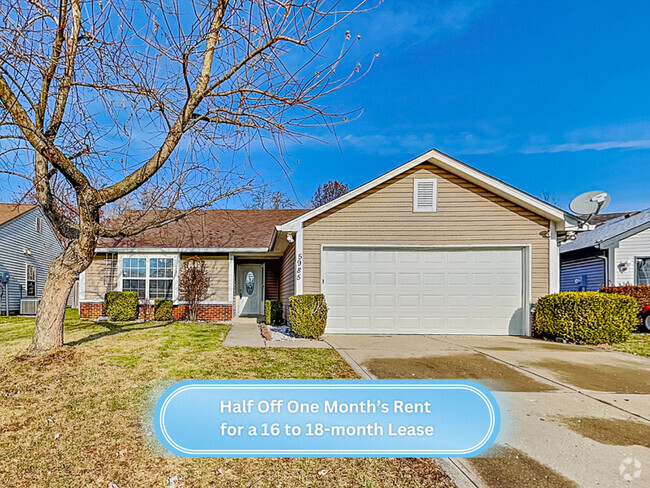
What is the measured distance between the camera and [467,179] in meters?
9.65

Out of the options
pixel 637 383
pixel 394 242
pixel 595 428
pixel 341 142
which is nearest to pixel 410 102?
pixel 394 242

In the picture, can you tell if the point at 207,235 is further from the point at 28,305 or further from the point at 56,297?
the point at 28,305

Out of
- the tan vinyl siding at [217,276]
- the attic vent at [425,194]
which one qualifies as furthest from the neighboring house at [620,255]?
the tan vinyl siding at [217,276]

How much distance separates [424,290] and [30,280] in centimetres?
2037

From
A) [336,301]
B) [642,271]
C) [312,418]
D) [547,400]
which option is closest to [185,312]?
[336,301]

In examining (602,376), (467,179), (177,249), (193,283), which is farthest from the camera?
(177,249)

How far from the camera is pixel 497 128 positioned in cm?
1617

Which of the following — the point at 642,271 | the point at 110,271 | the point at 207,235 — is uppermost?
the point at 207,235

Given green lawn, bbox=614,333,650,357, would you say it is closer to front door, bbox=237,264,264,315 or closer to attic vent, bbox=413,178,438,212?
attic vent, bbox=413,178,438,212

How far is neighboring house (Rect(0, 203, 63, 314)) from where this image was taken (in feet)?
58.0

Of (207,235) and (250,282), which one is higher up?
(207,235)

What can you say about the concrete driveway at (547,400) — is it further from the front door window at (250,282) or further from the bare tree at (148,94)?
the front door window at (250,282)

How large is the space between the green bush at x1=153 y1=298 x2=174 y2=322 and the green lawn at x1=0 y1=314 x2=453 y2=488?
19.3 ft

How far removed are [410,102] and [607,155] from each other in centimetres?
1654
